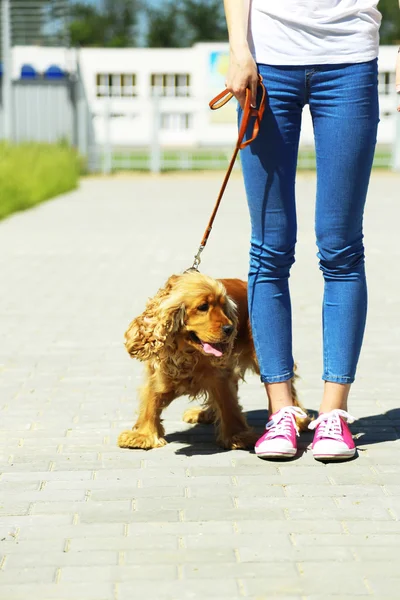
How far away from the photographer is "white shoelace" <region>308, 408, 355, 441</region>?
4.13 meters

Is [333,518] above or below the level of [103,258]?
above

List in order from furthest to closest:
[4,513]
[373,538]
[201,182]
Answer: [201,182], [4,513], [373,538]

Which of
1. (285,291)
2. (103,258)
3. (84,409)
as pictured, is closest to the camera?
(285,291)

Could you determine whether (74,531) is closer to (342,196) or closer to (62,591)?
(62,591)

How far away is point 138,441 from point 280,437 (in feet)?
1.98

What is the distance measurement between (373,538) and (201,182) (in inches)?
903

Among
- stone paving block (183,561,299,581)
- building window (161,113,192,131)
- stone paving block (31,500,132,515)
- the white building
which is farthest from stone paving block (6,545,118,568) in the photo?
building window (161,113,192,131)

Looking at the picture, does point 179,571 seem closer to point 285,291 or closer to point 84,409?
point 285,291

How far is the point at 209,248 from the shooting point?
38.6 feet

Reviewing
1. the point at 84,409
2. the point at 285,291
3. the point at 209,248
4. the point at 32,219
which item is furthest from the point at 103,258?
the point at 285,291

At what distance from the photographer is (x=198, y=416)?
484 cm

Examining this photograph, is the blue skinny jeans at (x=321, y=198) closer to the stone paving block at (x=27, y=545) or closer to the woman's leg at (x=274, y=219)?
the woman's leg at (x=274, y=219)

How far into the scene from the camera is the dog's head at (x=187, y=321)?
4.03m

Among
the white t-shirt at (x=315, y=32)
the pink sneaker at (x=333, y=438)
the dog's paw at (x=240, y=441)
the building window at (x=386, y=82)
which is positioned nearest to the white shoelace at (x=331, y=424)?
the pink sneaker at (x=333, y=438)
